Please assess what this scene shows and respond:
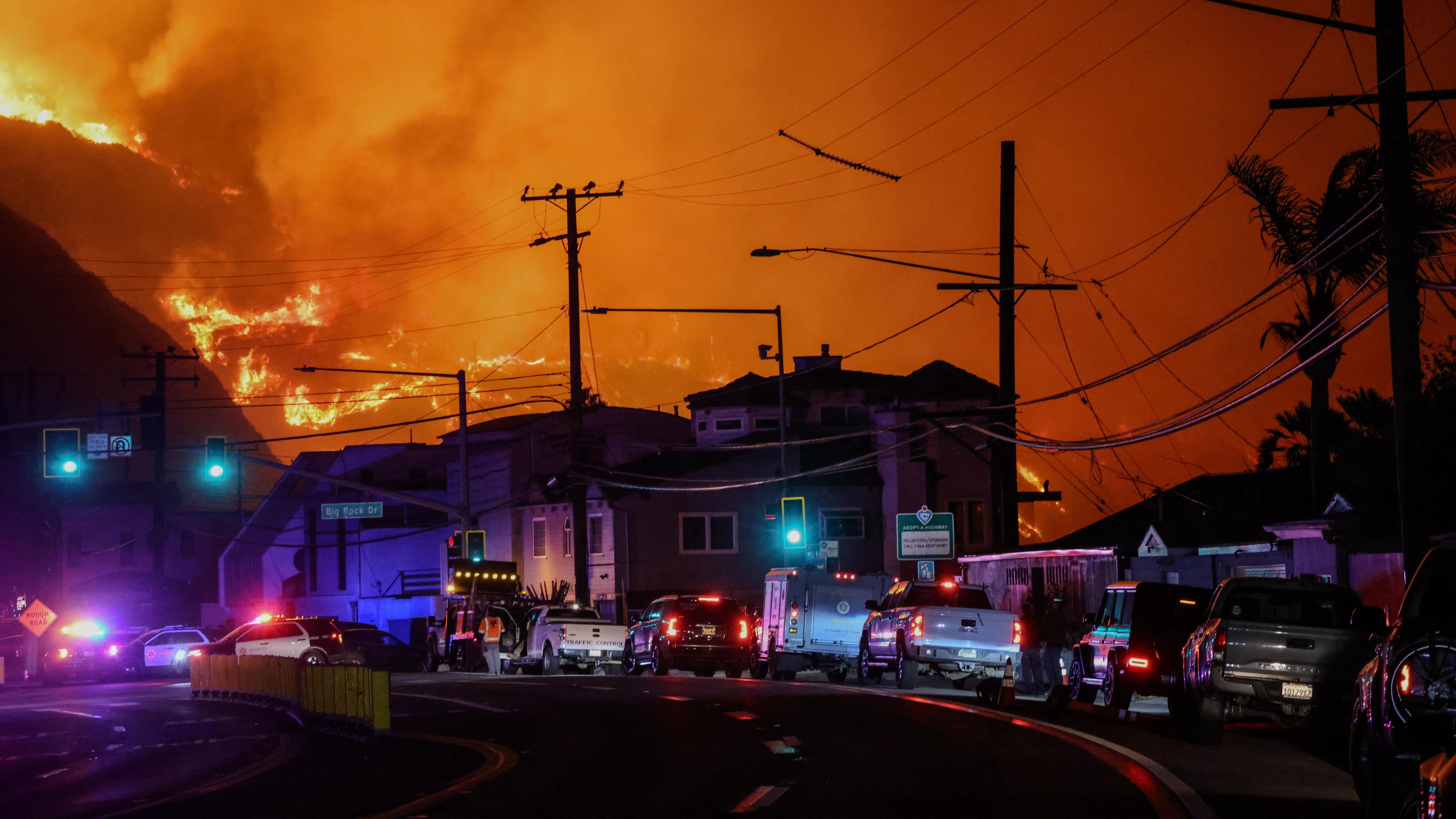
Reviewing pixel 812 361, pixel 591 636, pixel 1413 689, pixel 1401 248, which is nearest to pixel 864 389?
pixel 812 361

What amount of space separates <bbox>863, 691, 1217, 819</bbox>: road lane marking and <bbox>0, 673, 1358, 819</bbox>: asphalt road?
0.04m

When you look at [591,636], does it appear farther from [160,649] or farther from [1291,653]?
[1291,653]

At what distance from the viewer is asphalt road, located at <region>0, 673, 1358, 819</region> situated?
12.5 metres

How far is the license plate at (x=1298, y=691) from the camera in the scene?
16031 mm

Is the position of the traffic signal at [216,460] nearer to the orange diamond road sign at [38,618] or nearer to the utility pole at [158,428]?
the orange diamond road sign at [38,618]

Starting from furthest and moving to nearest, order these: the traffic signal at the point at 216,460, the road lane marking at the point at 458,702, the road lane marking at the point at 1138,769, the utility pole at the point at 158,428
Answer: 1. the utility pole at the point at 158,428
2. the traffic signal at the point at 216,460
3. the road lane marking at the point at 458,702
4. the road lane marking at the point at 1138,769

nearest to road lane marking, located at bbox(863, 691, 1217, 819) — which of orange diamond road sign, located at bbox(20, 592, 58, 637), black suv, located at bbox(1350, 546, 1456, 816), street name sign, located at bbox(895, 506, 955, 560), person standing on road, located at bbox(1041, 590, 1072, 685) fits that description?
black suv, located at bbox(1350, 546, 1456, 816)

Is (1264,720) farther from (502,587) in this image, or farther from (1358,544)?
(502,587)

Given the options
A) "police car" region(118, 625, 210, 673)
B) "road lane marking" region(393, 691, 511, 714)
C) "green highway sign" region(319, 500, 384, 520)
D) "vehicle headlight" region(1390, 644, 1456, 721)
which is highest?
"green highway sign" region(319, 500, 384, 520)

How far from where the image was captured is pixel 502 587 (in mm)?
46906

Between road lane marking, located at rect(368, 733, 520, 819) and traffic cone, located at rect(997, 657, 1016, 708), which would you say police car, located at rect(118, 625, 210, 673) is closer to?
road lane marking, located at rect(368, 733, 520, 819)

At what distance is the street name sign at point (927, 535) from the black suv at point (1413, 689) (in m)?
25.9

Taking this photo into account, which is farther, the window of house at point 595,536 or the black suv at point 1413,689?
the window of house at point 595,536

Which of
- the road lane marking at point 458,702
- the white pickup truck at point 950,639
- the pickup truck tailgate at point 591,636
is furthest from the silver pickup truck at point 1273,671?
the pickup truck tailgate at point 591,636
